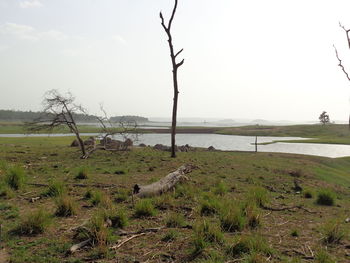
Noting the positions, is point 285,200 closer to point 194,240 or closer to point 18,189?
point 194,240

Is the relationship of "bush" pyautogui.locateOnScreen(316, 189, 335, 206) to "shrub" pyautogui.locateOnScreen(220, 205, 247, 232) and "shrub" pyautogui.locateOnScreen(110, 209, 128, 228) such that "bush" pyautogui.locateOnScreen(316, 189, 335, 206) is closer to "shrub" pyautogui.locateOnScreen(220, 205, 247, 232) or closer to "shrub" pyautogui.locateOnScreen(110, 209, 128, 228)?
"shrub" pyautogui.locateOnScreen(220, 205, 247, 232)

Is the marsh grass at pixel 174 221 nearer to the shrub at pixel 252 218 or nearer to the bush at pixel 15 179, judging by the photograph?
the shrub at pixel 252 218

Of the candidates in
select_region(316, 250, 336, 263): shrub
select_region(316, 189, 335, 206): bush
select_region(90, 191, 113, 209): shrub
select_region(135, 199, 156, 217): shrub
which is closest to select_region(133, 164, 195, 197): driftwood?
select_region(90, 191, 113, 209): shrub

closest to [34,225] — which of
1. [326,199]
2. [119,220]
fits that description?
[119,220]

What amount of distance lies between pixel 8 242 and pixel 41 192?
13.9 ft

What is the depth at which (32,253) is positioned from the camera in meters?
5.13

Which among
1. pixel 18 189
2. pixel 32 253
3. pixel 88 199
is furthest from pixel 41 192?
pixel 32 253

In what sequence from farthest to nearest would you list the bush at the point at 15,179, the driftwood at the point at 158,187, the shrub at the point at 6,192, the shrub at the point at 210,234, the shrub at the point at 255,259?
1. the bush at the point at 15,179
2. the driftwood at the point at 158,187
3. the shrub at the point at 6,192
4. the shrub at the point at 210,234
5. the shrub at the point at 255,259

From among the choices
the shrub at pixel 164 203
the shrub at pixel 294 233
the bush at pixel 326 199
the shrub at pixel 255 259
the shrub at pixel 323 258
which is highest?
the shrub at pixel 255 259

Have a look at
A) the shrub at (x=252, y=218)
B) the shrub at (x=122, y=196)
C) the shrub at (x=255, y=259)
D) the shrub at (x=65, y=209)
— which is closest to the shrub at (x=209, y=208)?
the shrub at (x=252, y=218)

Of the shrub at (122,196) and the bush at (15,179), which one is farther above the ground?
the bush at (15,179)

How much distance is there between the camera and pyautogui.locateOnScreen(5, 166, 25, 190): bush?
33.0 ft

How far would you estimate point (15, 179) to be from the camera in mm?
10258

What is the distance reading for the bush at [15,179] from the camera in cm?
1006
